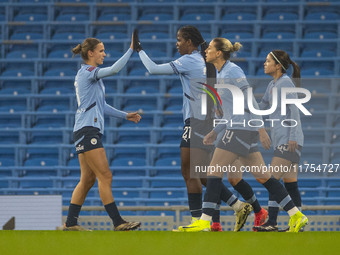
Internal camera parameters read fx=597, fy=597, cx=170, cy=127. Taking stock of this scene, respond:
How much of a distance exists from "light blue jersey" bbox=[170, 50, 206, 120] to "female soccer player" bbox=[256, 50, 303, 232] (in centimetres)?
51

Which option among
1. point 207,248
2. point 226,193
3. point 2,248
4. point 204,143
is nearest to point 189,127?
point 204,143

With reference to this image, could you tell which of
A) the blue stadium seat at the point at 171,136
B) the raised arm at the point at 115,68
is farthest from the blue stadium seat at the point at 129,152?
the raised arm at the point at 115,68

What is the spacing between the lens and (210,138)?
13.0 feet

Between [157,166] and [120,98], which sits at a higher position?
[120,98]

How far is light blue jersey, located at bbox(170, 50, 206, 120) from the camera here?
13.6 ft

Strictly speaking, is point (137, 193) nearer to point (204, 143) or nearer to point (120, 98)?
point (120, 98)

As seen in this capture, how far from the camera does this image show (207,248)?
10.4 feet

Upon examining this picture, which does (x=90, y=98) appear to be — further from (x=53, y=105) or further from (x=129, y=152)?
(x=53, y=105)

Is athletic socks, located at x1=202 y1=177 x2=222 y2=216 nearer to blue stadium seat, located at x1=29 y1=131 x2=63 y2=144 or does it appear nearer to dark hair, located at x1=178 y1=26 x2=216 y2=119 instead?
dark hair, located at x1=178 y1=26 x2=216 y2=119

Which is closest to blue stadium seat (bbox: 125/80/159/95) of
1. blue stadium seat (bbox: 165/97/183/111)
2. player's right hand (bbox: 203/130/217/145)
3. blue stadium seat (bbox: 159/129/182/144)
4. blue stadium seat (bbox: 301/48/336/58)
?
blue stadium seat (bbox: 165/97/183/111)

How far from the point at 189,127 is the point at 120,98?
5187mm

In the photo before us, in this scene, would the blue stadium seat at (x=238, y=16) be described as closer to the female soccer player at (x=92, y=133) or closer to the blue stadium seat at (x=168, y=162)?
the blue stadium seat at (x=168, y=162)

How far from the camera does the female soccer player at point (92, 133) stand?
13.5ft

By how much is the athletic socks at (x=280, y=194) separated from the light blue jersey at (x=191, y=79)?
0.66 m
